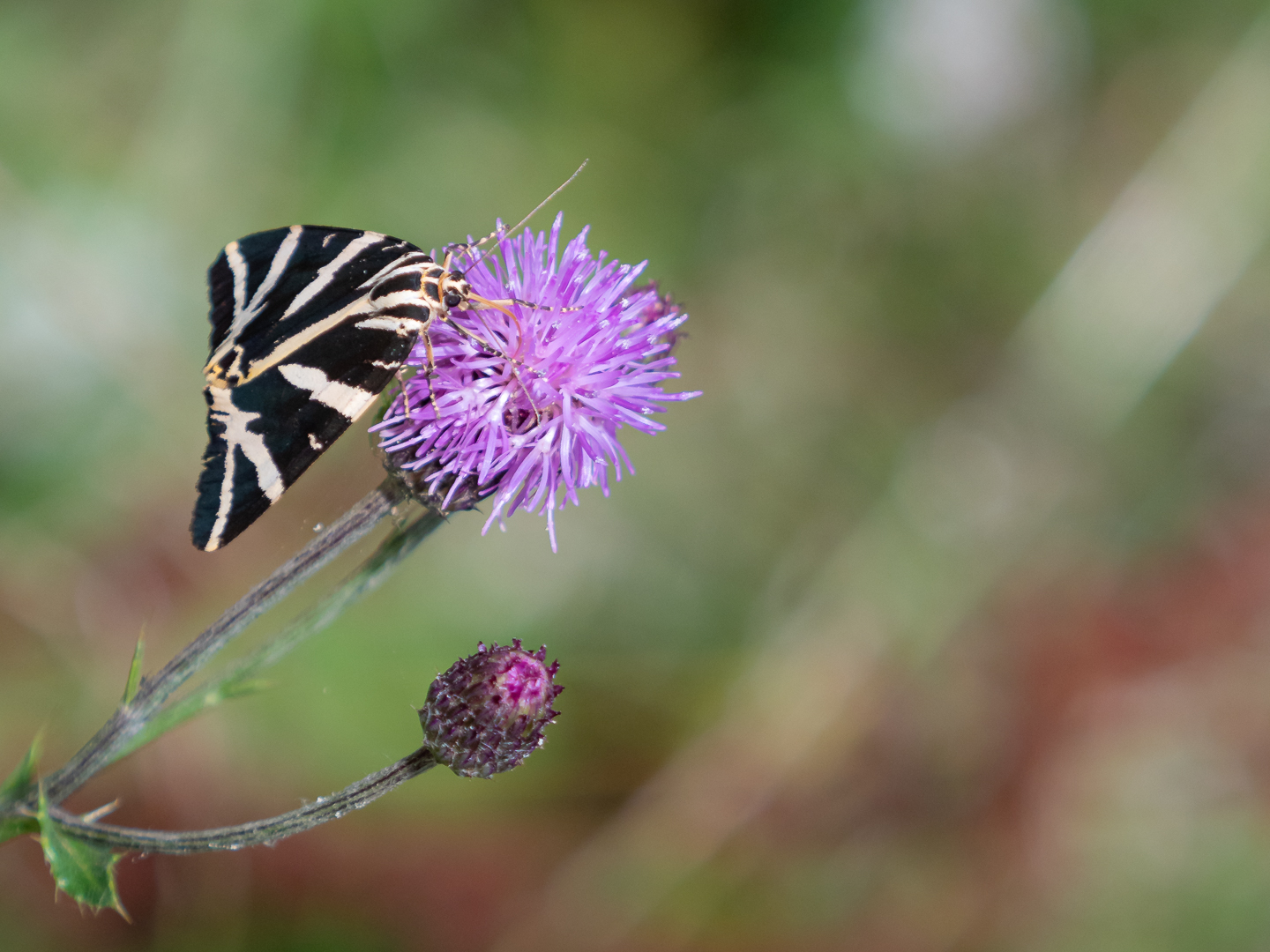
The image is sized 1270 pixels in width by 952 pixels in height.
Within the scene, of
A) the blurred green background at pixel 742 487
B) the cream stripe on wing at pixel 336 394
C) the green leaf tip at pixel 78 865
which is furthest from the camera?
the blurred green background at pixel 742 487

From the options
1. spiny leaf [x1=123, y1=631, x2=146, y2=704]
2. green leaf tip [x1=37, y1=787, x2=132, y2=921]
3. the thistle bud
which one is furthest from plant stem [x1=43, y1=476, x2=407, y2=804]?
the thistle bud

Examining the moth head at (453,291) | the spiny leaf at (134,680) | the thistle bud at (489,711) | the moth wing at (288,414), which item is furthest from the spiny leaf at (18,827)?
the moth head at (453,291)

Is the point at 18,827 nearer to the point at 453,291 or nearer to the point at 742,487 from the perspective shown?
the point at 453,291

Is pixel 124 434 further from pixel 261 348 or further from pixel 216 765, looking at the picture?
pixel 261 348

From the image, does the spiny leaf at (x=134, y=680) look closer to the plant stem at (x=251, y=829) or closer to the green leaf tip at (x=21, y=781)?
the green leaf tip at (x=21, y=781)

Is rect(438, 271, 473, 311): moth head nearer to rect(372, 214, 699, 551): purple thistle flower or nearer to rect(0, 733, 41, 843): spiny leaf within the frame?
rect(372, 214, 699, 551): purple thistle flower

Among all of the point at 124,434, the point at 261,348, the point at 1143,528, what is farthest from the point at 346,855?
the point at 1143,528
